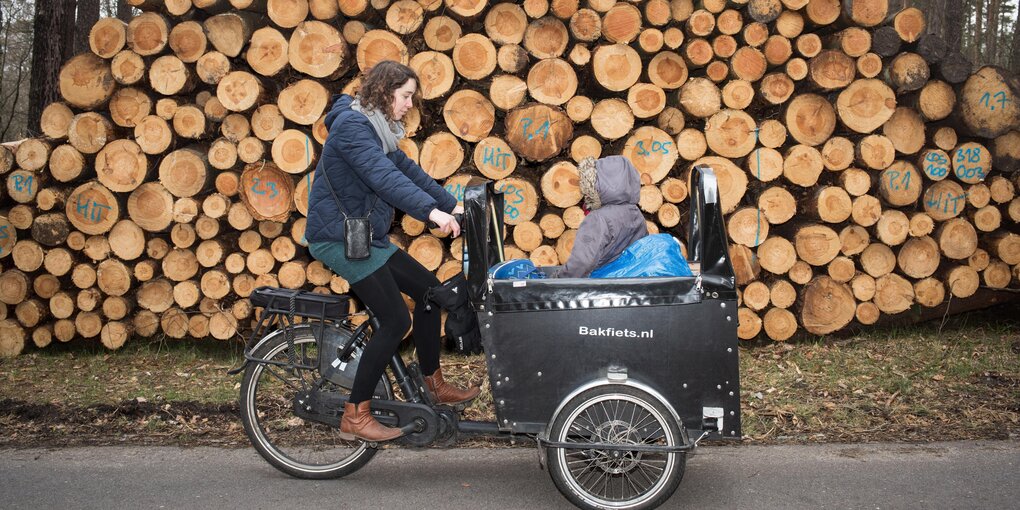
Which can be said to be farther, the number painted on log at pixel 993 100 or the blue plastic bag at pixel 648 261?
the number painted on log at pixel 993 100

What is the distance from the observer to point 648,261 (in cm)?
351

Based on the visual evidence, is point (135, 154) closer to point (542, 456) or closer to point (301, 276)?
point (301, 276)

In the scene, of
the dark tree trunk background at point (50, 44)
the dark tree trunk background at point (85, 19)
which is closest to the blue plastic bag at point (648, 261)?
the dark tree trunk background at point (50, 44)

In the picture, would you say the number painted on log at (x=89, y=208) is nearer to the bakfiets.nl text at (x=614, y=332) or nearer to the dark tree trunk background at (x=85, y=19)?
the dark tree trunk background at (x=85, y=19)

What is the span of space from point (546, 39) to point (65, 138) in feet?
11.5

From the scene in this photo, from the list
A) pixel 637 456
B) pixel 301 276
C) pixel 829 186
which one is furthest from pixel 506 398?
pixel 829 186

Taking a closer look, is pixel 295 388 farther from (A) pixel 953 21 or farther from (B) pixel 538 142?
(A) pixel 953 21

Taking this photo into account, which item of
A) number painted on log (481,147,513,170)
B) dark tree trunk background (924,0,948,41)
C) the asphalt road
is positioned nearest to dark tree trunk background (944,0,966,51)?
dark tree trunk background (924,0,948,41)

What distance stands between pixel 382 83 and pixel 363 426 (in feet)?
4.96

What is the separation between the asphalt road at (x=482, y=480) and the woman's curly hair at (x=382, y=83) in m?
1.72

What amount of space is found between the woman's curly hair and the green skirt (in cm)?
64

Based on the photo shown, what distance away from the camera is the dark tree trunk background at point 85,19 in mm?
8719

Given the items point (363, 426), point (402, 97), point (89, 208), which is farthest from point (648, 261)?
point (89, 208)

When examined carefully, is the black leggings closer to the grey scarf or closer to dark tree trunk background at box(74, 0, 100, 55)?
the grey scarf
